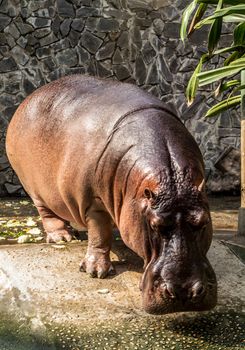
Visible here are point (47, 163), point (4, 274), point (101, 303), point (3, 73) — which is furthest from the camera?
point (3, 73)

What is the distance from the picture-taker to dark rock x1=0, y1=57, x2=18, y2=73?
24.4 ft

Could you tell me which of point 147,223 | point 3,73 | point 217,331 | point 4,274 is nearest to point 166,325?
point 217,331

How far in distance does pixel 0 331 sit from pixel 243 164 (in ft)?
7.97

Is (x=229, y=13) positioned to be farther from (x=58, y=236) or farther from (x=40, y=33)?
(x=40, y=33)

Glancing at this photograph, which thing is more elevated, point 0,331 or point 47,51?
point 0,331

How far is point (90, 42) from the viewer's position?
25.0 ft

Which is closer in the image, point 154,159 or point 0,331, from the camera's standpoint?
point 0,331

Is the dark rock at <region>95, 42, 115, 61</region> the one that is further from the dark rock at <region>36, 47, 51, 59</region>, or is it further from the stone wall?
the dark rock at <region>36, 47, 51, 59</region>

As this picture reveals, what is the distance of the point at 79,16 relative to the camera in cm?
759

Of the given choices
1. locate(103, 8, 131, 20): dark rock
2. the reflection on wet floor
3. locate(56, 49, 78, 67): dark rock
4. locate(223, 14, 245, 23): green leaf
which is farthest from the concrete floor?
locate(103, 8, 131, 20): dark rock

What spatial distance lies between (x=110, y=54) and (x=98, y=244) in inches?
197

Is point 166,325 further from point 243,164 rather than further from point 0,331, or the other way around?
point 243,164

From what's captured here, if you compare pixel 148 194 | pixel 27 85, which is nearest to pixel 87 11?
pixel 27 85

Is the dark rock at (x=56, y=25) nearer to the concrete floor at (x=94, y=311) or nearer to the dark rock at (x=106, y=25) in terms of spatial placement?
the dark rock at (x=106, y=25)
